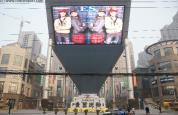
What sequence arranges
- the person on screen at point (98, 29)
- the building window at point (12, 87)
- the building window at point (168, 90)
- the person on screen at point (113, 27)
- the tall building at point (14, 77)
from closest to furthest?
the tall building at point (14, 77) < the building window at point (12, 87) < the person on screen at point (98, 29) < the person on screen at point (113, 27) < the building window at point (168, 90)

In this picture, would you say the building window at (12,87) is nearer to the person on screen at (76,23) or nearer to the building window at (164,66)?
the person on screen at (76,23)

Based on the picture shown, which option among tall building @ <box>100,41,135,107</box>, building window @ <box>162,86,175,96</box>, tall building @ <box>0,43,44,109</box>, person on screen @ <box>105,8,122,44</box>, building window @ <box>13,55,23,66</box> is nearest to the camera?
tall building @ <box>0,43,44,109</box>

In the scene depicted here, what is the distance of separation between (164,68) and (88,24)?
809 inches

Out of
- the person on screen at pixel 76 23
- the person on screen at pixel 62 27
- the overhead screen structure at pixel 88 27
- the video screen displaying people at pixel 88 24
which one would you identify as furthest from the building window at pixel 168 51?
the person on screen at pixel 62 27

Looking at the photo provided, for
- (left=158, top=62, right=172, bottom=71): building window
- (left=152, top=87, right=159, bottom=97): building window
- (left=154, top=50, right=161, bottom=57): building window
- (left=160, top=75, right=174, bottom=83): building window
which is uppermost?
(left=154, top=50, right=161, bottom=57): building window

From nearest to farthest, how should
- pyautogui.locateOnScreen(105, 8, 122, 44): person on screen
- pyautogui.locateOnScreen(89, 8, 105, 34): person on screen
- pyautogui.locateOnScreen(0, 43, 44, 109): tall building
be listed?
pyautogui.locateOnScreen(0, 43, 44, 109): tall building
pyautogui.locateOnScreen(89, 8, 105, 34): person on screen
pyautogui.locateOnScreen(105, 8, 122, 44): person on screen

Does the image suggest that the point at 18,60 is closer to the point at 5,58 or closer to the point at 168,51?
the point at 5,58

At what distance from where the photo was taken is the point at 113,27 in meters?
46.6

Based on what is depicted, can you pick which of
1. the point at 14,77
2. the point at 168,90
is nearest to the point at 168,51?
the point at 168,90

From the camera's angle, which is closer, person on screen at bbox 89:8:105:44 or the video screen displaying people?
the video screen displaying people

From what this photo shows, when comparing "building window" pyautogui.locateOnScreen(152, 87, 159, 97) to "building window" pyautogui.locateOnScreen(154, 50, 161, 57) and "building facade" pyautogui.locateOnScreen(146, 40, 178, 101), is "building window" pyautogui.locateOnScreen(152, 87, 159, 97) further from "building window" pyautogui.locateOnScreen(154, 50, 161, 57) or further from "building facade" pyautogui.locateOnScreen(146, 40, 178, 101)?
"building window" pyautogui.locateOnScreen(154, 50, 161, 57)

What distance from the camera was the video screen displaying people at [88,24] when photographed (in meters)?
43.3

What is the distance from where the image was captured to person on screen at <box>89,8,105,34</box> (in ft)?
145

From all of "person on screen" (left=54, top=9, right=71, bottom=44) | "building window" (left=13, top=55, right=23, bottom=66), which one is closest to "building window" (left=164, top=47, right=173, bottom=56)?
"person on screen" (left=54, top=9, right=71, bottom=44)
